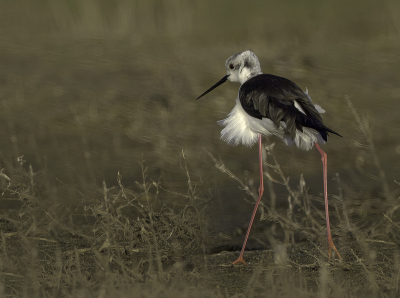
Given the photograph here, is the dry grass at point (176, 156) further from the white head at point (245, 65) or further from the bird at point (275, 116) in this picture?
the white head at point (245, 65)

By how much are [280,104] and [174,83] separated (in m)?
4.03

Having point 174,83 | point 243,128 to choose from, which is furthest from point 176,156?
point 243,128

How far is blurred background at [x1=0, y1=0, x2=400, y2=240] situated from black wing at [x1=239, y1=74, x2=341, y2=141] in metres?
0.74

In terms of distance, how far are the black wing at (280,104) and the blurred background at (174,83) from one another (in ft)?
2.41

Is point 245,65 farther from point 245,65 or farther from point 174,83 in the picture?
point 174,83

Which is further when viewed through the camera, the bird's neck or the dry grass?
the bird's neck

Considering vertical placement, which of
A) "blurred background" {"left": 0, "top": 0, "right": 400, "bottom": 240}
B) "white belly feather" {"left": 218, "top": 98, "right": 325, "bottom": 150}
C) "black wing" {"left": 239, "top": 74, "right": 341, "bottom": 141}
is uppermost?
"black wing" {"left": 239, "top": 74, "right": 341, "bottom": 141}

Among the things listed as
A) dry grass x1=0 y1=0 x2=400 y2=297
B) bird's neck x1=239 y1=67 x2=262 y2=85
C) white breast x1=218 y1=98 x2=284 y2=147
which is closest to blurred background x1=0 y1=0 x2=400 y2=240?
dry grass x1=0 y1=0 x2=400 y2=297

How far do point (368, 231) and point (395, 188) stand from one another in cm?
111

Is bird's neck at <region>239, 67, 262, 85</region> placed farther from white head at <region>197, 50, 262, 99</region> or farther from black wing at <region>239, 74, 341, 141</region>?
black wing at <region>239, 74, 341, 141</region>

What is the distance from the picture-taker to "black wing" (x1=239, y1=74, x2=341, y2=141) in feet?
12.4

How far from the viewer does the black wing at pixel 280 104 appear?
3.78 m

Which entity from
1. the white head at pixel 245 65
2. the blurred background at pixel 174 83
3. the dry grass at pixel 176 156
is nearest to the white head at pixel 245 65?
the white head at pixel 245 65

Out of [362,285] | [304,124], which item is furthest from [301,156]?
[362,285]
